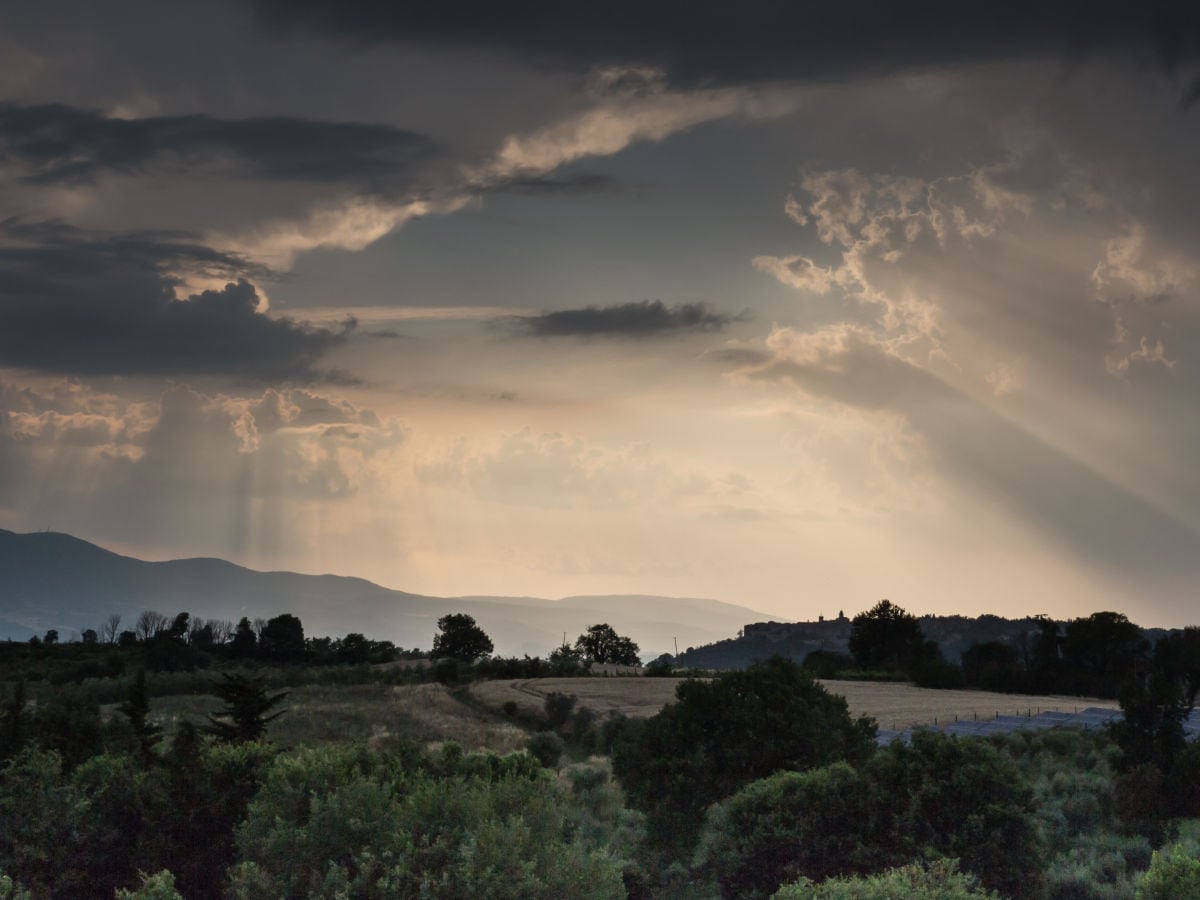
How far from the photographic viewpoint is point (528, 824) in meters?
17.5

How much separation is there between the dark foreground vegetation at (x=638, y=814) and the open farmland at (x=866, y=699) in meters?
30.7

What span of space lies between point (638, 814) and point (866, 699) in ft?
157

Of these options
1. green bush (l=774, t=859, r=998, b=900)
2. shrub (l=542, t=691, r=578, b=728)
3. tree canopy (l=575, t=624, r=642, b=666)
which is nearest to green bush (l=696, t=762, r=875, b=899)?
green bush (l=774, t=859, r=998, b=900)

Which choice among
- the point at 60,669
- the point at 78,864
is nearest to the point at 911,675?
the point at 60,669

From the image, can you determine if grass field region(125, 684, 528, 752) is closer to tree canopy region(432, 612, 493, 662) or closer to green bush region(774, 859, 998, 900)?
green bush region(774, 859, 998, 900)

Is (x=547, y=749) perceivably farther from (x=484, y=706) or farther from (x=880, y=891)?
(x=880, y=891)

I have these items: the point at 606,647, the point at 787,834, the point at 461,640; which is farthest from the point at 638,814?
the point at 606,647

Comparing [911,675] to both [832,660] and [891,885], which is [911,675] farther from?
[891,885]

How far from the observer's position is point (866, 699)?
7550 cm

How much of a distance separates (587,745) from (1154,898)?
159 ft

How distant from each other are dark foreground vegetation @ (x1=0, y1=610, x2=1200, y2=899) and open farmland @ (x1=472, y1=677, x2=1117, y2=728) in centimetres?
3070

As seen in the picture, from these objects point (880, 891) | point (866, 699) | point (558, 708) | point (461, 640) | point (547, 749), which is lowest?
point (547, 749)

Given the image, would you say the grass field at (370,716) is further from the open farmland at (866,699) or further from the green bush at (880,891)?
the green bush at (880,891)

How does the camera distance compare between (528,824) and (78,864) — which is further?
(78,864)
